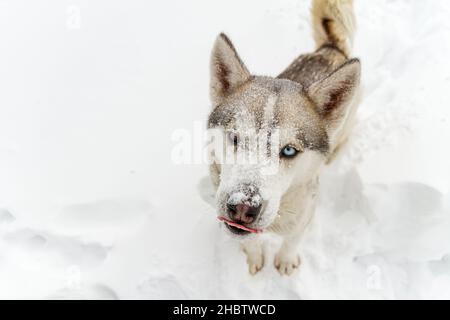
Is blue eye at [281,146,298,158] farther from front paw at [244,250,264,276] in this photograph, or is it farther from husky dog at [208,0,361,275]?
front paw at [244,250,264,276]

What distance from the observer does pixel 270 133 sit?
226 cm

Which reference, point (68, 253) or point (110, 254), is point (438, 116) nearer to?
point (110, 254)

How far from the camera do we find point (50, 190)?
376cm

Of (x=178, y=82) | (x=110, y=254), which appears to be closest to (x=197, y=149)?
(x=178, y=82)

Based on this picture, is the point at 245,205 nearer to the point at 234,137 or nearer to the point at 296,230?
the point at 234,137

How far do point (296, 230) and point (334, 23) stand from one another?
5.55 ft

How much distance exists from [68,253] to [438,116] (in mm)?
3423

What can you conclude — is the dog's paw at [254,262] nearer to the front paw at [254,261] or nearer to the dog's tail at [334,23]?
the front paw at [254,261]

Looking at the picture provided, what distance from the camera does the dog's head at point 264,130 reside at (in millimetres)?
2217

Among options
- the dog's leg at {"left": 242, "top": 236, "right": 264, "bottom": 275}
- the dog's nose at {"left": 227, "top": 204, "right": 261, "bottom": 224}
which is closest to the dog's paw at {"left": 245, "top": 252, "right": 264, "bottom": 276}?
the dog's leg at {"left": 242, "top": 236, "right": 264, "bottom": 275}

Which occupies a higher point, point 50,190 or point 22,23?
point 22,23

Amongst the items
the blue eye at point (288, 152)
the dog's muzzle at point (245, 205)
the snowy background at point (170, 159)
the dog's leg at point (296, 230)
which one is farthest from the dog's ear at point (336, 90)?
the snowy background at point (170, 159)

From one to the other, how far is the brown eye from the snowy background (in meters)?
1.35
